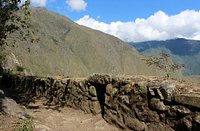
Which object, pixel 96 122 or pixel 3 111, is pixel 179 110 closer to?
pixel 96 122

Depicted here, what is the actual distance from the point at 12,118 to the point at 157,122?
6.26 metres

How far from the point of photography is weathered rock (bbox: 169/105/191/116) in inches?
439

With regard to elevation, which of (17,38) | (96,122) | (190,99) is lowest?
(96,122)

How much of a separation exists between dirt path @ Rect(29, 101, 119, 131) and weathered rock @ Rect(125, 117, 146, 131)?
70 cm

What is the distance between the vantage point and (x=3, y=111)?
14.6m

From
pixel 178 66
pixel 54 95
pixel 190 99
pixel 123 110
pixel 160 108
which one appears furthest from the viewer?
pixel 178 66

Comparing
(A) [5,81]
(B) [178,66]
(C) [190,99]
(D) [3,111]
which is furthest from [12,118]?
(A) [5,81]

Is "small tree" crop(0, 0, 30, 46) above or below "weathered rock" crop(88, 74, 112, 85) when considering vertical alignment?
above

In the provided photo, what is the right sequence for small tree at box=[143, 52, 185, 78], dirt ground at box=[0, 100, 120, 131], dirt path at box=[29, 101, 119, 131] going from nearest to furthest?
dirt ground at box=[0, 100, 120, 131], dirt path at box=[29, 101, 119, 131], small tree at box=[143, 52, 185, 78]

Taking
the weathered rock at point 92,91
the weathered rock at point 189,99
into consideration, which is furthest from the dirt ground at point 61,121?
the weathered rock at point 189,99

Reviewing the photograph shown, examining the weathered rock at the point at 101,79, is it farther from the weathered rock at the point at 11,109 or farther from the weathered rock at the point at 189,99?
the weathered rock at the point at 189,99

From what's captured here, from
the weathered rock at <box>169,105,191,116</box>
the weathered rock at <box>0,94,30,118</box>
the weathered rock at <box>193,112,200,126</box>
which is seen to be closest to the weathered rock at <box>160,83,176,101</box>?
the weathered rock at <box>169,105,191,116</box>

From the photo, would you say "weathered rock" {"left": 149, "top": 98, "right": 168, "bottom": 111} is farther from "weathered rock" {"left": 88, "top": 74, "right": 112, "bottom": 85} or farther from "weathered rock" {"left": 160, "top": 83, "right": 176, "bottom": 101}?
"weathered rock" {"left": 88, "top": 74, "right": 112, "bottom": 85}

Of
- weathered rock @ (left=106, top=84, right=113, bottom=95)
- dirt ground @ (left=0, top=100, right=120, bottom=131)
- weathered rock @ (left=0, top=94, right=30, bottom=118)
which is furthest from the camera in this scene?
weathered rock @ (left=106, top=84, right=113, bottom=95)
